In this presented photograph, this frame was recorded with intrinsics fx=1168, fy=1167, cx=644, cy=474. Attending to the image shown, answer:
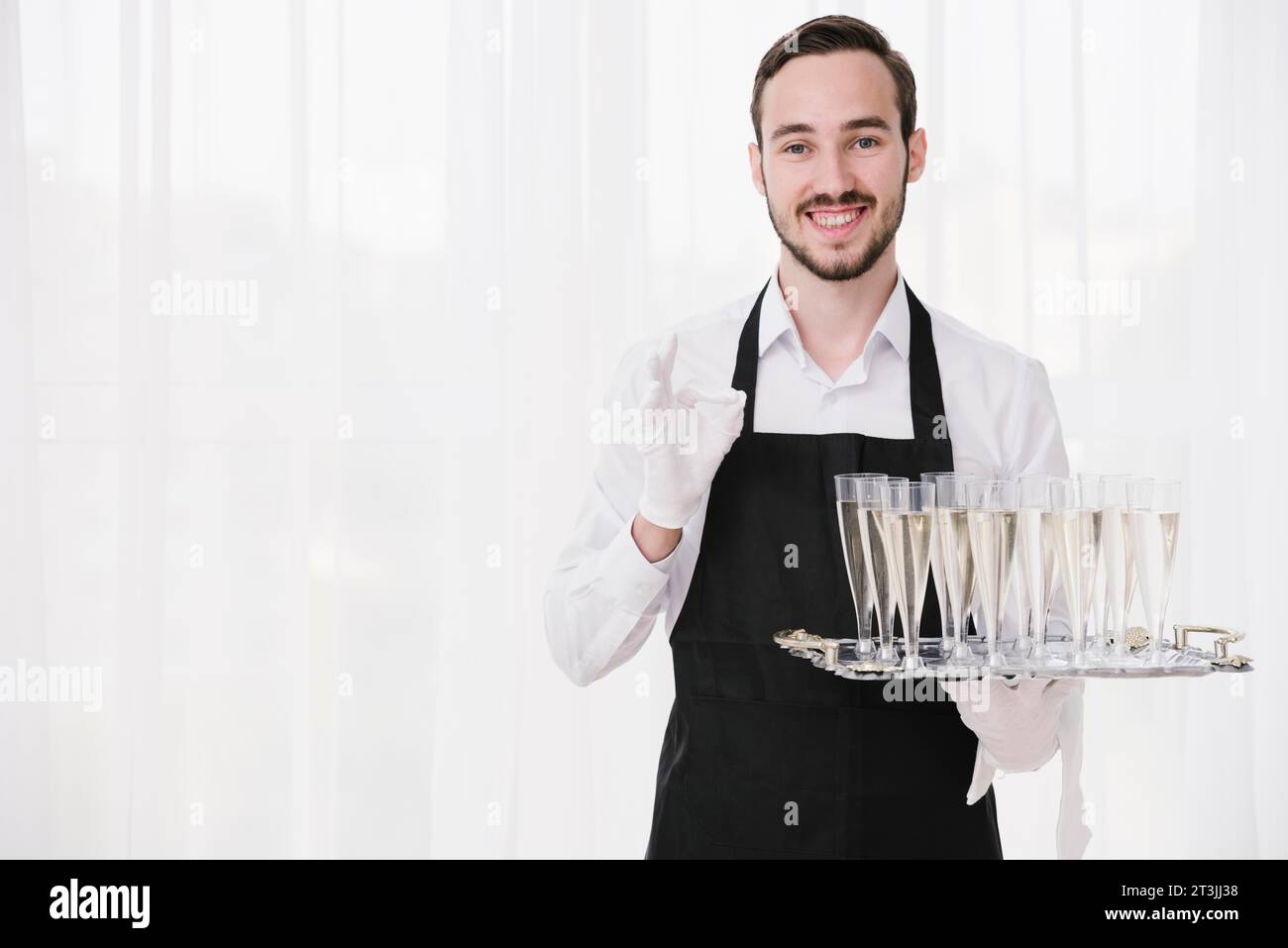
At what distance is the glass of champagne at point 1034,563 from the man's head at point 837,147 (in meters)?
0.44

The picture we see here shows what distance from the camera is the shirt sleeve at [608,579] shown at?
1.55 metres

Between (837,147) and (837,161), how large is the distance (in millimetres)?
21

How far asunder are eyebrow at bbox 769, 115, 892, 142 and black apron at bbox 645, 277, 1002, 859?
1.37 ft

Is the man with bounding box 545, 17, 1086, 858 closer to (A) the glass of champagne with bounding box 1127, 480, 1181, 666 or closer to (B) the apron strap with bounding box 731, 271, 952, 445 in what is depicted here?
(B) the apron strap with bounding box 731, 271, 952, 445

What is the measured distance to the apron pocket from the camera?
1.55 m

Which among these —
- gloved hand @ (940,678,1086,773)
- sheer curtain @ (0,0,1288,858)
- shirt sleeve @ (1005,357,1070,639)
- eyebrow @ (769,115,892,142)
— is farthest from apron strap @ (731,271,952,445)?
sheer curtain @ (0,0,1288,858)

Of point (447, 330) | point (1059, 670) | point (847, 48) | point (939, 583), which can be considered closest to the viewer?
Answer: point (1059, 670)

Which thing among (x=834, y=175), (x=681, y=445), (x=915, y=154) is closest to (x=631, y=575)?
(x=681, y=445)

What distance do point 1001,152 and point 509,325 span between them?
44.4 inches

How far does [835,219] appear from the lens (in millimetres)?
1634

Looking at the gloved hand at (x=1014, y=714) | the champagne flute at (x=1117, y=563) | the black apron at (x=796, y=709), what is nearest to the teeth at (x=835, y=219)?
the black apron at (x=796, y=709)

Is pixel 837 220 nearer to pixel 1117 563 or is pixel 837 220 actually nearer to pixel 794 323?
pixel 794 323

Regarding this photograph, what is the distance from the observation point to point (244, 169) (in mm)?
2566

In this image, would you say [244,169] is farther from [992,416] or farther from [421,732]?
[992,416]
